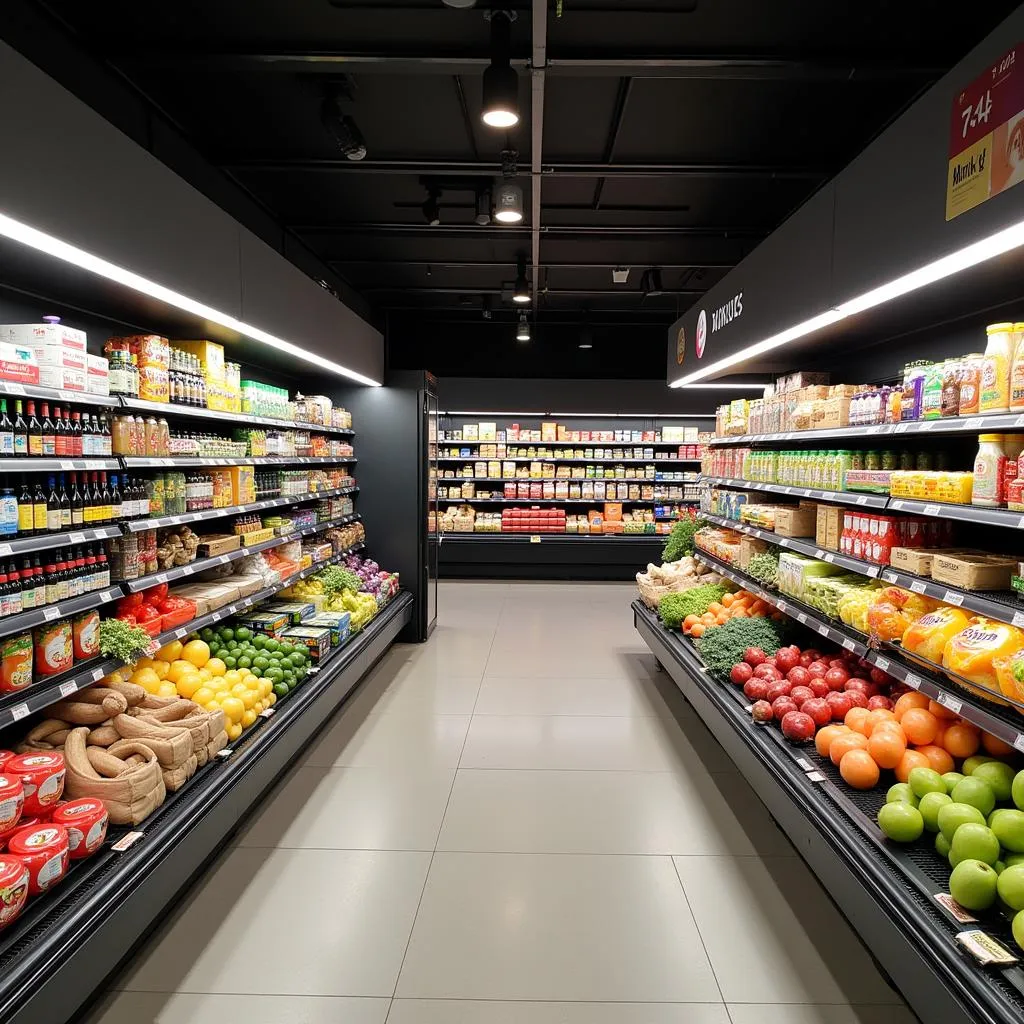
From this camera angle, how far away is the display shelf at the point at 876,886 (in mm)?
1743

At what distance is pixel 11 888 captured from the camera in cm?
196

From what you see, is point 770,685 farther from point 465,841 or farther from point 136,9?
point 136,9

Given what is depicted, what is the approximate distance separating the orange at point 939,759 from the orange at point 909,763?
18 millimetres

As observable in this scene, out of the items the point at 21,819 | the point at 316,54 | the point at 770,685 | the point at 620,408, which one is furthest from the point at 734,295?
the point at 620,408

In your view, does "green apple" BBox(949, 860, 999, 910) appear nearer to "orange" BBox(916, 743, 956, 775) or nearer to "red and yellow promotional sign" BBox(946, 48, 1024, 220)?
"orange" BBox(916, 743, 956, 775)

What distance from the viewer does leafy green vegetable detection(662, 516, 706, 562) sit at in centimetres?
687

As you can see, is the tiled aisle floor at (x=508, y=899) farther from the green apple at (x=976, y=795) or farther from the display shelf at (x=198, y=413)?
the display shelf at (x=198, y=413)

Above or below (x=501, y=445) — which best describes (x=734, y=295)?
above

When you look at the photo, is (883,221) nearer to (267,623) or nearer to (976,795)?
(976,795)

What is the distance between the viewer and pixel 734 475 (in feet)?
17.7

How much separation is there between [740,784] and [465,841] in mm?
1596

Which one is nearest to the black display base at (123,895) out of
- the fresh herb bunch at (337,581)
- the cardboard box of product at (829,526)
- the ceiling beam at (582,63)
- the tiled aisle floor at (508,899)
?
the tiled aisle floor at (508,899)

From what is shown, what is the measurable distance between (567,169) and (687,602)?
11.6 ft

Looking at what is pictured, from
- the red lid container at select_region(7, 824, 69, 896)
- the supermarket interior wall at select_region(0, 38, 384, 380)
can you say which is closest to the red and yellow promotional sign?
the supermarket interior wall at select_region(0, 38, 384, 380)
